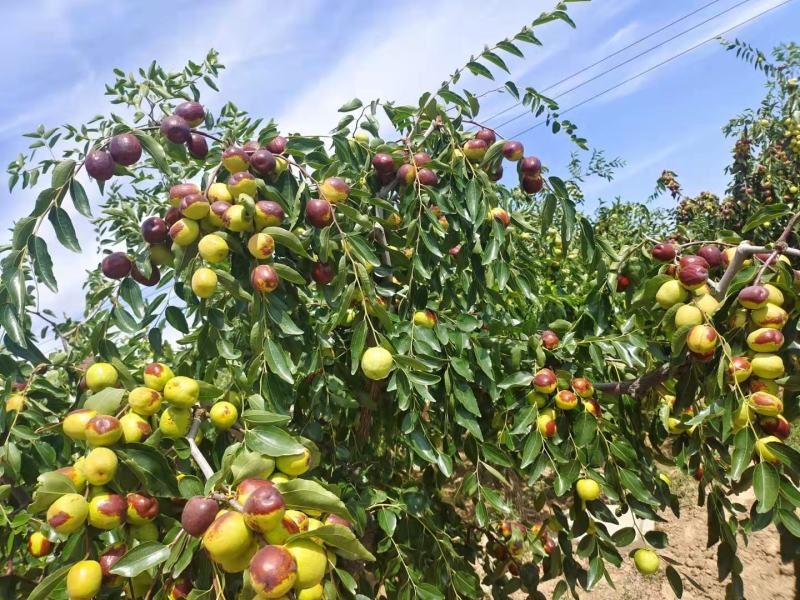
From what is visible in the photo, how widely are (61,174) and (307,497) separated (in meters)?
1.03

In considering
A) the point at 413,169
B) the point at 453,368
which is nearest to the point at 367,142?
the point at 413,169

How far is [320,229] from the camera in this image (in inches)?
65.4

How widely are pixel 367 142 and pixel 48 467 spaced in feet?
5.15

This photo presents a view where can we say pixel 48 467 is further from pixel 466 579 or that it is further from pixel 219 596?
pixel 466 579

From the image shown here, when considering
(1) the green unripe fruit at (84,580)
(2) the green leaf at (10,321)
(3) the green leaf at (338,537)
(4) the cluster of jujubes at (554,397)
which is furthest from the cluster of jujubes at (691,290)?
(2) the green leaf at (10,321)

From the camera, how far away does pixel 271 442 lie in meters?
1.23

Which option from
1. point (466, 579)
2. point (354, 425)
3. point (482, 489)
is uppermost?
point (354, 425)

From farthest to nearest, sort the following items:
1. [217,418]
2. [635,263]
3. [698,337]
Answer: [635,263] < [698,337] < [217,418]

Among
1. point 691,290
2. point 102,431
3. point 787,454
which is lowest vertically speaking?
point 787,454

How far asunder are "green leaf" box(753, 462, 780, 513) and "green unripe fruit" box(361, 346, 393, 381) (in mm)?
1011

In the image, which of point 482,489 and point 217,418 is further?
point 482,489

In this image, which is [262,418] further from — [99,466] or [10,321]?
[10,321]

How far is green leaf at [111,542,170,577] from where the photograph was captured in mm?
1048

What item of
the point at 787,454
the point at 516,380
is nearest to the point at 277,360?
the point at 516,380
